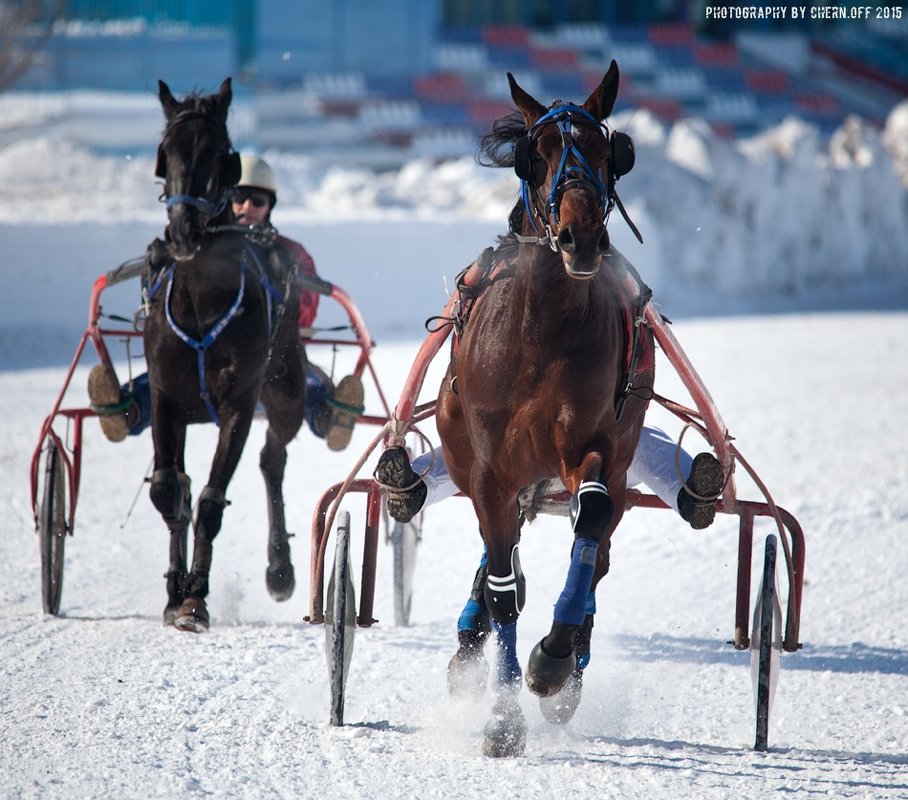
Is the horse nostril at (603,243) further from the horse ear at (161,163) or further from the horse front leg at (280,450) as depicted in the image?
the horse front leg at (280,450)

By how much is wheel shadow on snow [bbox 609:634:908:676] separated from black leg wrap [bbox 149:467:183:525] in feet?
5.83

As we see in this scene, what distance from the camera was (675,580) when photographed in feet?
19.3

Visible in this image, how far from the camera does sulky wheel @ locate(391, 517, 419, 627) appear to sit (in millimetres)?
5152

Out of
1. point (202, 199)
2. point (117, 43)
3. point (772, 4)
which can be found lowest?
point (202, 199)

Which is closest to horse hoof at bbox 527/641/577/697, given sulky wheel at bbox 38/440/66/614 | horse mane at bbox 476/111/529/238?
horse mane at bbox 476/111/529/238

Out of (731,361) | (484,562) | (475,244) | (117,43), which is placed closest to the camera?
(484,562)

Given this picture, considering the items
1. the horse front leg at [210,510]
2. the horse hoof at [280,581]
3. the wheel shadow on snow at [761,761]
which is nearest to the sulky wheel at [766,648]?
the wheel shadow on snow at [761,761]

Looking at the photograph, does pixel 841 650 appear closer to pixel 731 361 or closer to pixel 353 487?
pixel 353 487

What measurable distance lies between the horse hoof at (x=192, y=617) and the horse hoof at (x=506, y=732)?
1.57 metres

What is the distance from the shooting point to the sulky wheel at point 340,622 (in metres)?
3.82

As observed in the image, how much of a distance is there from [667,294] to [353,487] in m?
13.1

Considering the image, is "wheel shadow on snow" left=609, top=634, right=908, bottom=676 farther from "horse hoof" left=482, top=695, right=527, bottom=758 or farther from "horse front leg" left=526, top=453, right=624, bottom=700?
"horse front leg" left=526, top=453, right=624, bottom=700

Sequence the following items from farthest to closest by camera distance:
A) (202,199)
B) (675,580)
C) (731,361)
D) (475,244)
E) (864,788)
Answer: (475,244) → (731,361) → (675,580) → (202,199) → (864,788)

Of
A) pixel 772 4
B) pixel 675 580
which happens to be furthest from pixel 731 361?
pixel 772 4
